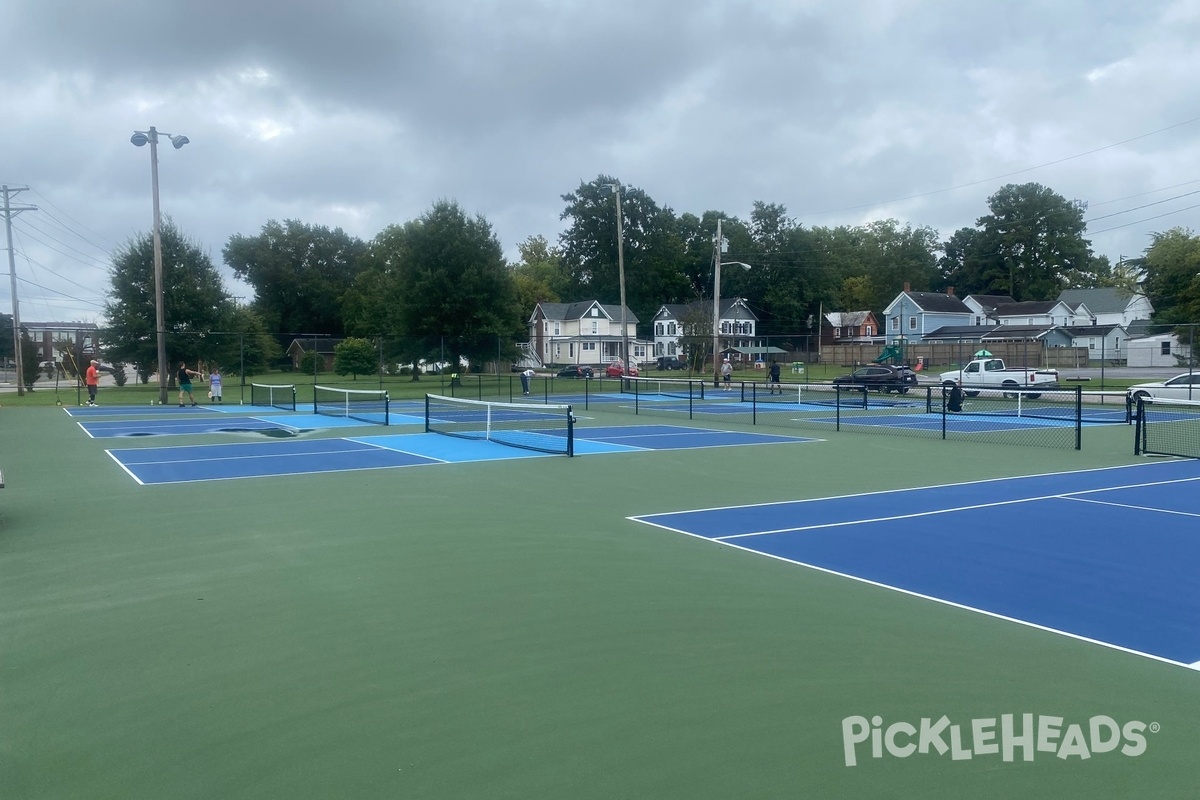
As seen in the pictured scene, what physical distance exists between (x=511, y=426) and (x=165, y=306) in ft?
81.0

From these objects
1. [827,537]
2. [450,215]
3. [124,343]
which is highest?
[450,215]

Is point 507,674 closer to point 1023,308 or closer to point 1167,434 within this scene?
point 1167,434

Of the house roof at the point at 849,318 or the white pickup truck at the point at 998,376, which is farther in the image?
the house roof at the point at 849,318

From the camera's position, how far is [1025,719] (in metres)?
4.56

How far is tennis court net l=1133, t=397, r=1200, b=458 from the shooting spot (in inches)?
653

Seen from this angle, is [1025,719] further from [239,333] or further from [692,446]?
[239,333]

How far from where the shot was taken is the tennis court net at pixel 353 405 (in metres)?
25.2

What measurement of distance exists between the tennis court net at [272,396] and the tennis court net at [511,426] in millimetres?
5711

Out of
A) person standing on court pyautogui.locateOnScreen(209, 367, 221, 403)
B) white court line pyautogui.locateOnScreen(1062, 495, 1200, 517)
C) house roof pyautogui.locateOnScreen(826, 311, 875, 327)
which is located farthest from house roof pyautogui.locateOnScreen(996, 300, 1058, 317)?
white court line pyautogui.locateOnScreen(1062, 495, 1200, 517)

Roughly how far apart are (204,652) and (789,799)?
3.69m

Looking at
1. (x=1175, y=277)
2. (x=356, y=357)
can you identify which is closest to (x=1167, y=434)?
(x=356, y=357)

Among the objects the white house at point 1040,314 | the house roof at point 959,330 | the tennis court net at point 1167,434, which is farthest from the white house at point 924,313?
the tennis court net at point 1167,434

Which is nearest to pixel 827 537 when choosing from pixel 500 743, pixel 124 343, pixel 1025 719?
pixel 1025 719

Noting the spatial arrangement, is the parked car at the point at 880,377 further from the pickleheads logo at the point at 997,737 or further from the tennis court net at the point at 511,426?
the pickleheads logo at the point at 997,737
